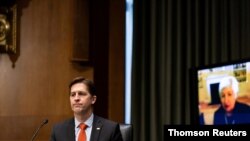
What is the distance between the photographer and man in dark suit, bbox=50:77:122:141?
3.04 metres

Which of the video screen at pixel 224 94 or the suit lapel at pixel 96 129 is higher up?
the video screen at pixel 224 94

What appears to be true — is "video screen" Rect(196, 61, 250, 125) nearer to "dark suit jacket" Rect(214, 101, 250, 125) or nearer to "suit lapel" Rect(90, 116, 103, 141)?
"dark suit jacket" Rect(214, 101, 250, 125)

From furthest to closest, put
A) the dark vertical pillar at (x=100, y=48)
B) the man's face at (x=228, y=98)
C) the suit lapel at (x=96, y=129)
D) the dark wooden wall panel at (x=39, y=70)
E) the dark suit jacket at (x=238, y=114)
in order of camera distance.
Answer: the dark vertical pillar at (x=100, y=48), the dark wooden wall panel at (x=39, y=70), the man's face at (x=228, y=98), the dark suit jacket at (x=238, y=114), the suit lapel at (x=96, y=129)

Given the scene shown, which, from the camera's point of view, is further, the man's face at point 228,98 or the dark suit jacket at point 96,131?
the man's face at point 228,98

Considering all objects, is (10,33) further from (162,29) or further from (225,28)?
(225,28)

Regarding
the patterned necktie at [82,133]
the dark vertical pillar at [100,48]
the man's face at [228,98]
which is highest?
the dark vertical pillar at [100,48]

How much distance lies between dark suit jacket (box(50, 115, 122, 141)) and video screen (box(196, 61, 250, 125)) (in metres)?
1.23

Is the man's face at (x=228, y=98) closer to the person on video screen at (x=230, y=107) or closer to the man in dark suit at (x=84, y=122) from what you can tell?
the person on video screen at (x=230, y=107)

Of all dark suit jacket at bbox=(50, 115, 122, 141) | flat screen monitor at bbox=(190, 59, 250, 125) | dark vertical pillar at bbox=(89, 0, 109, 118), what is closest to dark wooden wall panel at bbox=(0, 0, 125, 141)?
dark vertical pillar at bbox=(89, 0, 109, 118)

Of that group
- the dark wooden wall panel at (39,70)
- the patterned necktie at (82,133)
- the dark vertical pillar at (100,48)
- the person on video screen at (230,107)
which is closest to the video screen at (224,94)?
the person on video screen at (230,107)

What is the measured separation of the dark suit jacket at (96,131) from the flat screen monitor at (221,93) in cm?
123

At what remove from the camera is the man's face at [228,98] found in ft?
12.8

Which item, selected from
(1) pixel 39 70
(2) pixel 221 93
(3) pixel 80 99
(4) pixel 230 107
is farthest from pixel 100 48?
(3) pixel 80 99

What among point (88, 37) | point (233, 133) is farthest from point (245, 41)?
point (233, 133)
